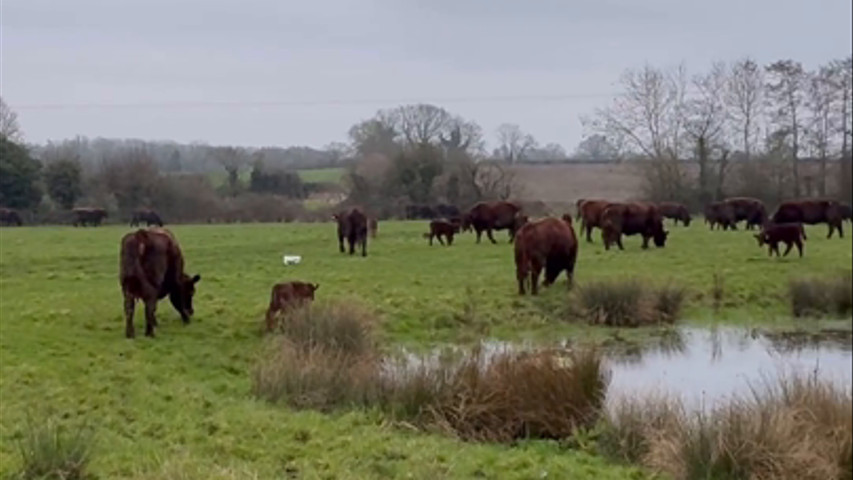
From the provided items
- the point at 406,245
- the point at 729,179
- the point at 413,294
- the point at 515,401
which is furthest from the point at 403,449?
the point at 406,245

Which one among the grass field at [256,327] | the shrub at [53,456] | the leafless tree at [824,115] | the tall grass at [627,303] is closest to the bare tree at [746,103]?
the grass field at [256,327]

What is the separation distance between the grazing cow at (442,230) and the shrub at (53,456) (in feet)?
34.7

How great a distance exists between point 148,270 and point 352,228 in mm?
4962

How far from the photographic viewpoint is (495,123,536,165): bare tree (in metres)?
9.48

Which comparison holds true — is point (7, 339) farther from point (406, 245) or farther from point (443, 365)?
point (406, 245)

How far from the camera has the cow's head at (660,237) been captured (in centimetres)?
1338

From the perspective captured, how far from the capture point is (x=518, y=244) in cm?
1438

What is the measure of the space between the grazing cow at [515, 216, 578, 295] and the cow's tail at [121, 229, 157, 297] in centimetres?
532

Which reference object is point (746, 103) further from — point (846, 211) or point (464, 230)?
point (464, 230)

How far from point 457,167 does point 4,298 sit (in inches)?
221

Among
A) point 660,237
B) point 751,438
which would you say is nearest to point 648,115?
point 751,438

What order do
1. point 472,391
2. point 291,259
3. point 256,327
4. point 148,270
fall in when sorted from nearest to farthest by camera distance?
point 472,391 < point 148,270 < point 256,327 < point 291,259

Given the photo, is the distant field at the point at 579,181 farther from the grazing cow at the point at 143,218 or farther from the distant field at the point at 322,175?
the grazing cow at the point at 143,218

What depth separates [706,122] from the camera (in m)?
4.73
